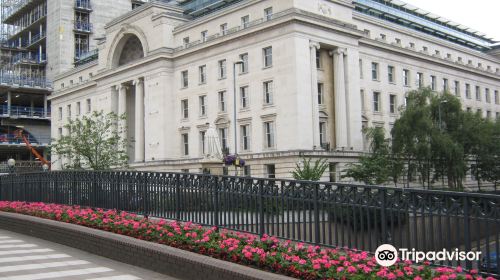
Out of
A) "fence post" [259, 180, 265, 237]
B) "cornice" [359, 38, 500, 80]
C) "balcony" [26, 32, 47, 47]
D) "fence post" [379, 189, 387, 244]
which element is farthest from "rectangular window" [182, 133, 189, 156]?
"balcony" [26, 32, 47, 47]

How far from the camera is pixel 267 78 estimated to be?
48094mm

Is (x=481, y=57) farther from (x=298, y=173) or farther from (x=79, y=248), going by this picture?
(x=79, y=248)

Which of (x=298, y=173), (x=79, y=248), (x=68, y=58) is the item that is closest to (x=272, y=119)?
(x=298, y=173)

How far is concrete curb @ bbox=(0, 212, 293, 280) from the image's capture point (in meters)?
8.61

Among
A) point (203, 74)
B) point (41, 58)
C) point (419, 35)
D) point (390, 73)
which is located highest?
point (41, 58)

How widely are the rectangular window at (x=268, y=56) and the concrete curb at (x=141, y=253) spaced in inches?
1351

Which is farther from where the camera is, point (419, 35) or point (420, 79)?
point (419, 35)

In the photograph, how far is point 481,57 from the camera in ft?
249

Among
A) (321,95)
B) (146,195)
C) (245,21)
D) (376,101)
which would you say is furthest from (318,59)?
(146,195)

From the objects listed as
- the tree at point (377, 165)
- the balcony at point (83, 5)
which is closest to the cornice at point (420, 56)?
the tree at point (377, 165)

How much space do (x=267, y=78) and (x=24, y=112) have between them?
6040 centimetres

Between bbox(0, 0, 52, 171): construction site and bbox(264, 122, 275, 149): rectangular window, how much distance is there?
4750cm

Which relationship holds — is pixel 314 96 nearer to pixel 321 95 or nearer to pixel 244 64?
pixel 321 95

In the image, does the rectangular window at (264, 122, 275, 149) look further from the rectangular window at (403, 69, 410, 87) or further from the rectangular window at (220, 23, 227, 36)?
the rectangular window at (403, 69, 410, 87)
